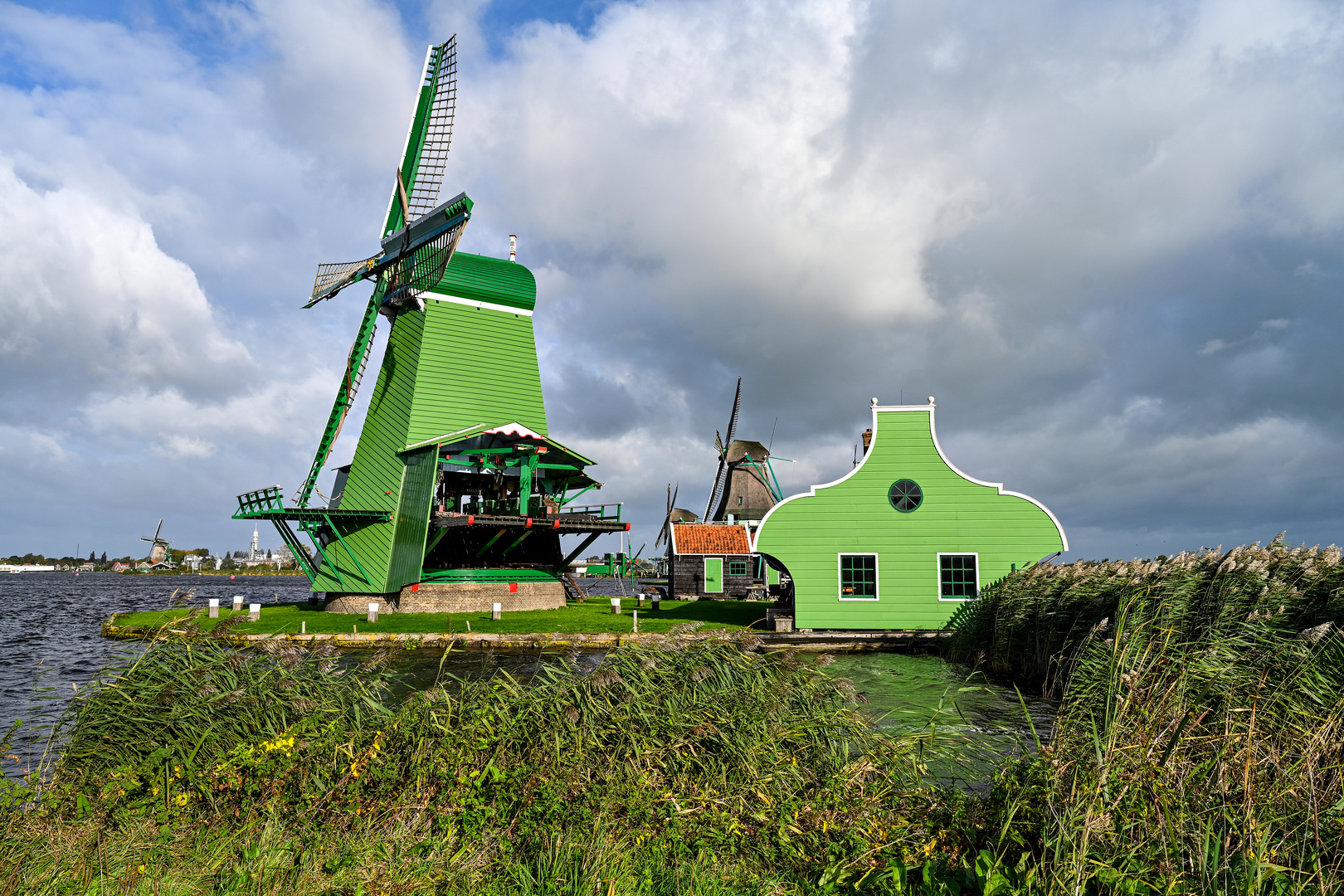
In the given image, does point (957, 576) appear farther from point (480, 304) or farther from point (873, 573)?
point (480, 304)

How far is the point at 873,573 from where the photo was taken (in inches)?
765

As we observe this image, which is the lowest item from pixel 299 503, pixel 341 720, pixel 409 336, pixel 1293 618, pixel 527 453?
pixel 341 720

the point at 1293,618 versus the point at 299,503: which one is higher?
the point at 299,503

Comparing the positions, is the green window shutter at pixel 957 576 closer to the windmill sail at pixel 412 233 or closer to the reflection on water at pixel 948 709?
the reflection on water at pixel 948 709

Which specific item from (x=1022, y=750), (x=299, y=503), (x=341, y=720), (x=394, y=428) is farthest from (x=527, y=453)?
(x=1022, y=750)

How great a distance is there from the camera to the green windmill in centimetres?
2686

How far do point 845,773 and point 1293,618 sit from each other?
22.8 feet

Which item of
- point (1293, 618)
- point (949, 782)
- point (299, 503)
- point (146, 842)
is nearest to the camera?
point (146, 842)

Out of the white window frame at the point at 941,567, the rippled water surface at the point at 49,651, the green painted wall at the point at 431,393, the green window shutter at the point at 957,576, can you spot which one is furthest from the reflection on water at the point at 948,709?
the green painted wall at the point at 431,393

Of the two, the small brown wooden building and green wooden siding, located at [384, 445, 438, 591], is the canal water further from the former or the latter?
the small brown wooden building

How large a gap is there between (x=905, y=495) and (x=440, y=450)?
15.9 meters

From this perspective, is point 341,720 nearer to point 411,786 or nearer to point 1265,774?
point 411,786

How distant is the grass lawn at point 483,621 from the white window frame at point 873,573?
2.39 metres

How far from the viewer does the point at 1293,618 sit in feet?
29.1
